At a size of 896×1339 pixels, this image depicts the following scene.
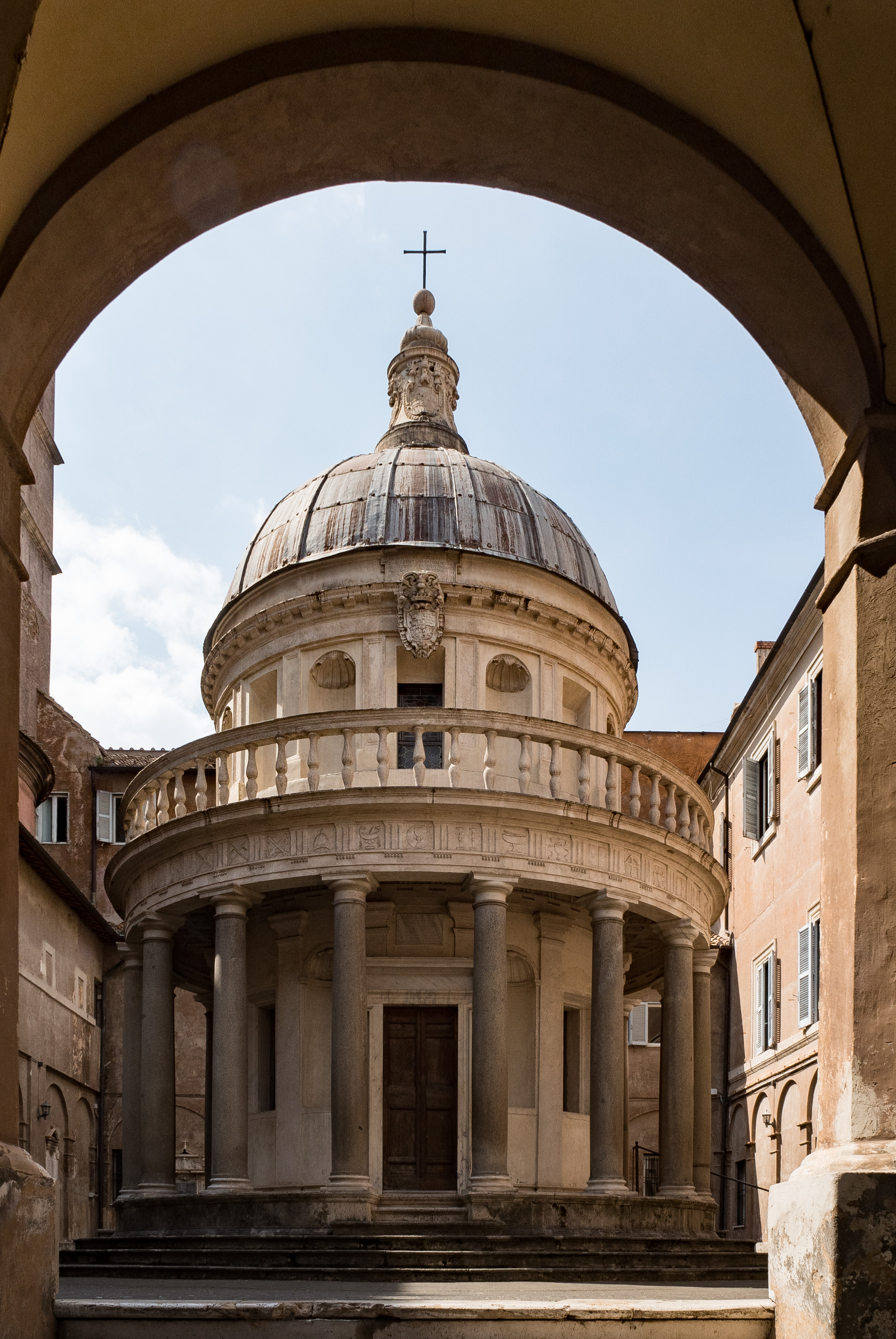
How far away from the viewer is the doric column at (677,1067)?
20.1m

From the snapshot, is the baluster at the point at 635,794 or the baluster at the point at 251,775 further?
the baluster at the point at 635,794

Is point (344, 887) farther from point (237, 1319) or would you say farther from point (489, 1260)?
point (237, 1319)

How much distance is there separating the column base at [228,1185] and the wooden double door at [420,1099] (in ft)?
8.08

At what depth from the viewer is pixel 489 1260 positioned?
47.9ft

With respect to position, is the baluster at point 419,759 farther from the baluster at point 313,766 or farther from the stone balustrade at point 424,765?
the baluster at point 313,766

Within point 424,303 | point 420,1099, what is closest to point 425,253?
point 424,303

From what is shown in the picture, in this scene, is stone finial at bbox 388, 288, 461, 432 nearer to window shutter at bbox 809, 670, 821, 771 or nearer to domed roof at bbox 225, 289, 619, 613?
domed roof at bbox 225, 289, 619, 613

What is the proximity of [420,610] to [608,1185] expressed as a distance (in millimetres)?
8585

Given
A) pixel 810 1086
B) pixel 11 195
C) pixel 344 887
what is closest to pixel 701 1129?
Answer: pixel 810 1086

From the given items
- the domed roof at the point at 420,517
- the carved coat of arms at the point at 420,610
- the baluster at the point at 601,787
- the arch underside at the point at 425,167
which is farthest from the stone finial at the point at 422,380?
the arch underside at the point at 425,167

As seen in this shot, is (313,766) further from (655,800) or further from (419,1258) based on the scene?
(419,1258)

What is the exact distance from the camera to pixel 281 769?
19.0m

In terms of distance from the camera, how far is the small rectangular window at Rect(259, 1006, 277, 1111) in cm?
2133

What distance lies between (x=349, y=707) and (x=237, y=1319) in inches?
668
